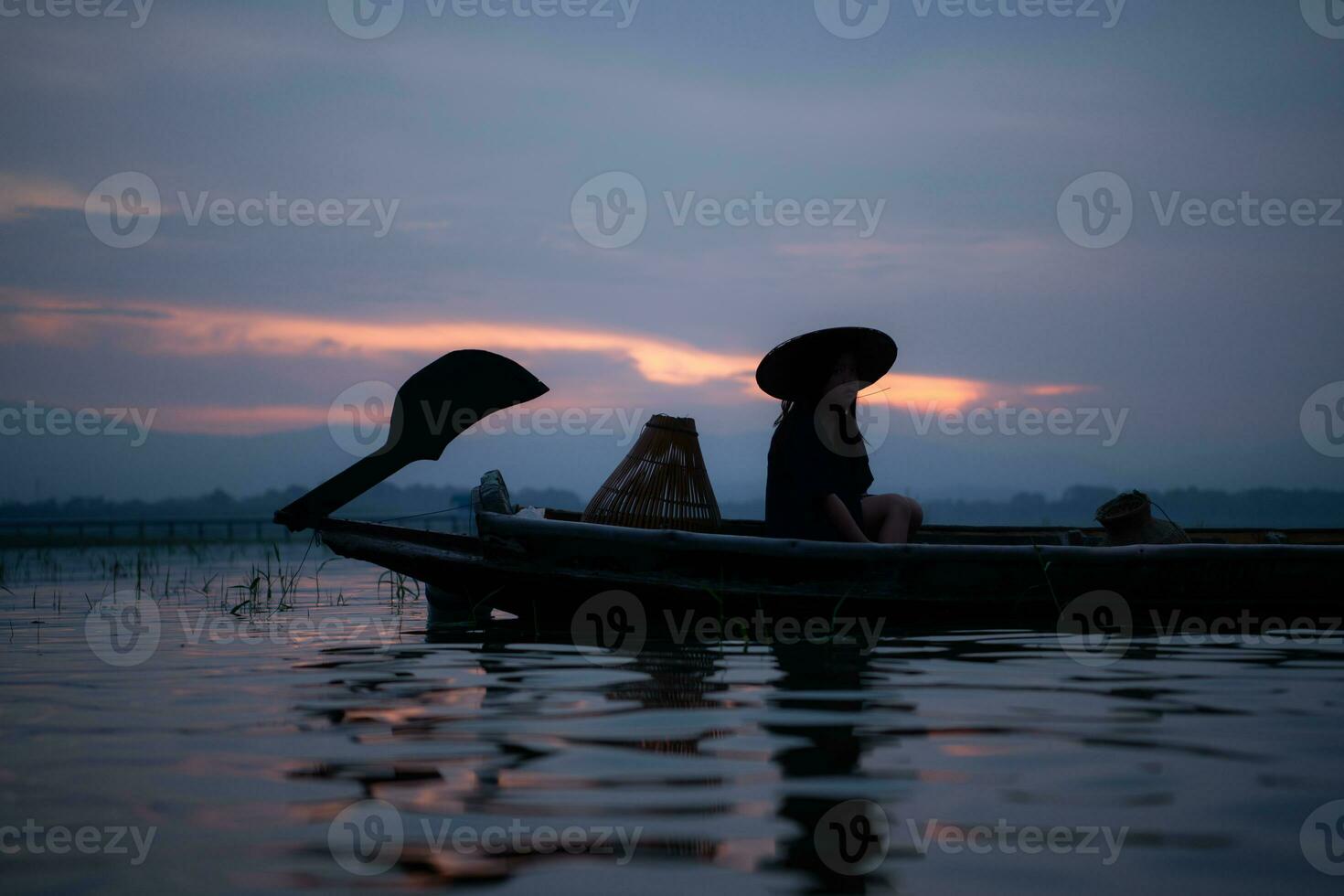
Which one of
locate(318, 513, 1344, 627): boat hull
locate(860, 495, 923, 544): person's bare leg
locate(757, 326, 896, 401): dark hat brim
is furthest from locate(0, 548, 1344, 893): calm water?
locate(757, 326, 896, 401): dark hat brim

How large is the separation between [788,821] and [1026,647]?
3.67 metres

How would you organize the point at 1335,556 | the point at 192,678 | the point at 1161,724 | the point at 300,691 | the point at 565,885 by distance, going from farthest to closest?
the point at 1335,556 < the point at 192,678 < the point at 300,691 < the point at 1161,724 < the point at 565,885

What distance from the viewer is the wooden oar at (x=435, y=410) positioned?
6703 millimetres

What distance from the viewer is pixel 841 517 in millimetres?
6914

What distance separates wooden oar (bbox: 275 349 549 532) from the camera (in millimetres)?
6703

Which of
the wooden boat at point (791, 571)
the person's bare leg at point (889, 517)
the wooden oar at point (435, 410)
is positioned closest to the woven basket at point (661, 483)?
the wooden boat at point (791, 571)

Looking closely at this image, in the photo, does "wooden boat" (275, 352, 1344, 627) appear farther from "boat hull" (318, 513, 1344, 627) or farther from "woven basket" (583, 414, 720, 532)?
"woven basket" (583, 414, 720, 532)

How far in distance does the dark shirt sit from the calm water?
1364 mm

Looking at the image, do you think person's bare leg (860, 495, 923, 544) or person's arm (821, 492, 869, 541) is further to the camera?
person's bare leg (860, 495, 923, 544)

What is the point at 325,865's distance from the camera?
246 centimetres

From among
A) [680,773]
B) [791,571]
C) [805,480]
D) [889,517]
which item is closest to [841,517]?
[805,480]

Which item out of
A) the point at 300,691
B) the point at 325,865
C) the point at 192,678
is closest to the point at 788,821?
the point at 325,865

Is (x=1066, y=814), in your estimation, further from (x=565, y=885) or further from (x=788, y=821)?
(x=565, y=885)

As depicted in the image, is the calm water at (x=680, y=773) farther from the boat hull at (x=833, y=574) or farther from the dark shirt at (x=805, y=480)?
the dark shirt at (x=805, y=480)
